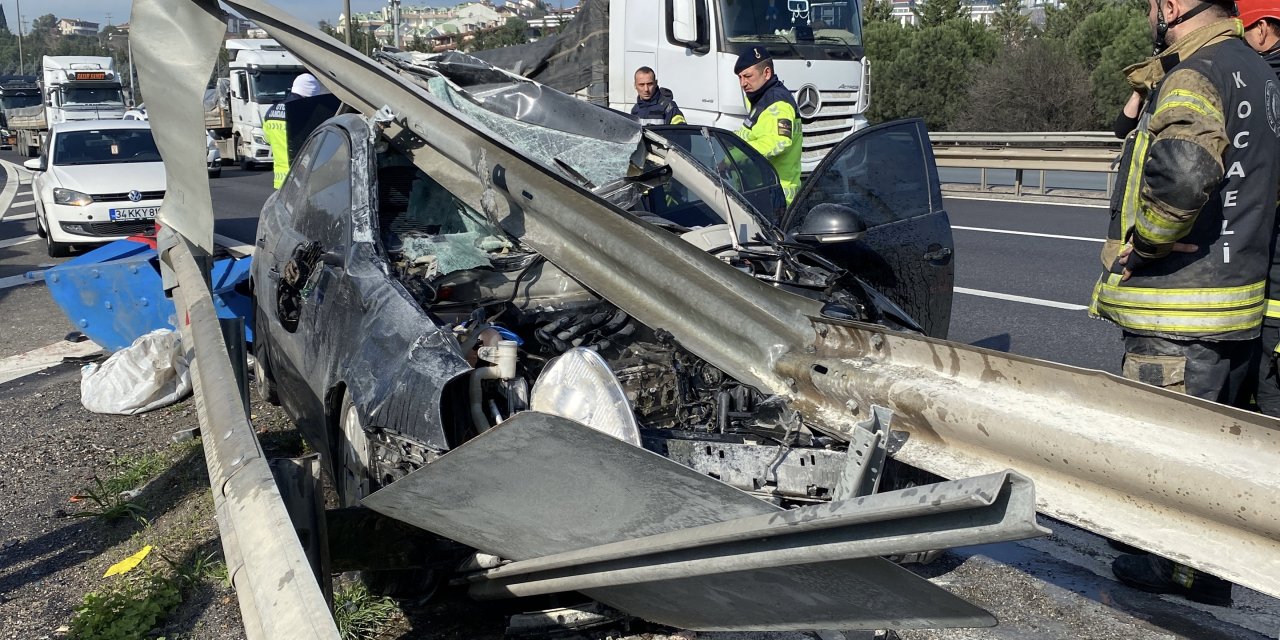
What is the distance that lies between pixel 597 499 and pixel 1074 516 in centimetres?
106

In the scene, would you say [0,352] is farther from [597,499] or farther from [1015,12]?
[1015,12]

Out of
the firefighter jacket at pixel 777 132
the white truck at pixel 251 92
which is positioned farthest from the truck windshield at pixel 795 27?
the white truck at pixel 251 92

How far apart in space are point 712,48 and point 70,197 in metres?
7.50

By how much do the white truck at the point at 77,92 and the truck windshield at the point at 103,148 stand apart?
18430mm

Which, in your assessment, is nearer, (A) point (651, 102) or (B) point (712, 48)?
(A) point (651, 102)

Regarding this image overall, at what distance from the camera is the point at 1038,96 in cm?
2722

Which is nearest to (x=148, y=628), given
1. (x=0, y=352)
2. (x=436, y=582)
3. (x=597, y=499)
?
(x=436, y=582)

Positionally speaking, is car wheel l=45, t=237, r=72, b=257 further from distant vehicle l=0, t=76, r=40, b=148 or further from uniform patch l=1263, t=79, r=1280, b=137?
distant vehicle l=0, t=76, r=40, b=148

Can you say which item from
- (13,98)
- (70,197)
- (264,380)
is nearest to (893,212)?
(264,380)

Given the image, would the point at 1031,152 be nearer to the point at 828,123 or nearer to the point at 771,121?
the point at 828,123

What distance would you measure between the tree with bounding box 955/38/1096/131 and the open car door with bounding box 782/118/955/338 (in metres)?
23.7

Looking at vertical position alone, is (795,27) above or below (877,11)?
below

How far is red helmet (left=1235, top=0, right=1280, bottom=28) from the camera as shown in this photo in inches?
151

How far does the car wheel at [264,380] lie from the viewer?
5223 mm
